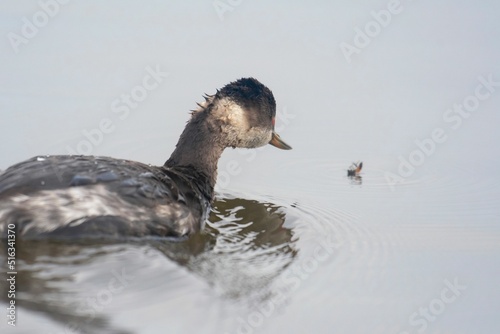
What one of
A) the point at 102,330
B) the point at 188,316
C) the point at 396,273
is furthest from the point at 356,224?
the point at 102,330

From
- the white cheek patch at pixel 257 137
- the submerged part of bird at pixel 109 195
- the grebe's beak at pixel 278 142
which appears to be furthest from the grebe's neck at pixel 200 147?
the grebe's beak at pixel 278 142

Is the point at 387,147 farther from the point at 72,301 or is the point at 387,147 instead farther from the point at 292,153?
the point at 72,301

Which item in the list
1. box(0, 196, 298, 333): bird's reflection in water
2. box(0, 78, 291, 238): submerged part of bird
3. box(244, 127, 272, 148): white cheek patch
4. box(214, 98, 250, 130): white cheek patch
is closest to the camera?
box(0, 196, 298, 333): bird's reflection in water

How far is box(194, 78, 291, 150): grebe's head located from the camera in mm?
7508

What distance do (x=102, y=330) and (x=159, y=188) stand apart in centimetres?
205

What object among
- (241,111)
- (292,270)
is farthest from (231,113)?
(292,270)

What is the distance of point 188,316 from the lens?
4.64m

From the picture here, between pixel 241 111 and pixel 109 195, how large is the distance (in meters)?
2.03

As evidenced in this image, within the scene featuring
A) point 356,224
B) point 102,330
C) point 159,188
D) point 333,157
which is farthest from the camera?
point 333,157

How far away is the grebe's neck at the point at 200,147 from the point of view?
7.37m

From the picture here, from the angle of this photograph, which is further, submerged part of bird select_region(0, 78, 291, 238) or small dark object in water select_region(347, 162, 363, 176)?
small dark object in water select_region(347, 162, 363, 176)

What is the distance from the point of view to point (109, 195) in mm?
5887

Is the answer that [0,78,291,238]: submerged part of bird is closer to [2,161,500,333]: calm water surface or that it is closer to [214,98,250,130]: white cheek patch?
[2,161,500,333]: calm water surface

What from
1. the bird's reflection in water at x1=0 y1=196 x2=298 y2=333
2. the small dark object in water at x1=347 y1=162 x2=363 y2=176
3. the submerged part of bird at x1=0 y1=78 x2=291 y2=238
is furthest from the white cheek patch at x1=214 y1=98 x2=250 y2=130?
the small dark object in water at x1=347 y1=162 x2=363 y2=176
